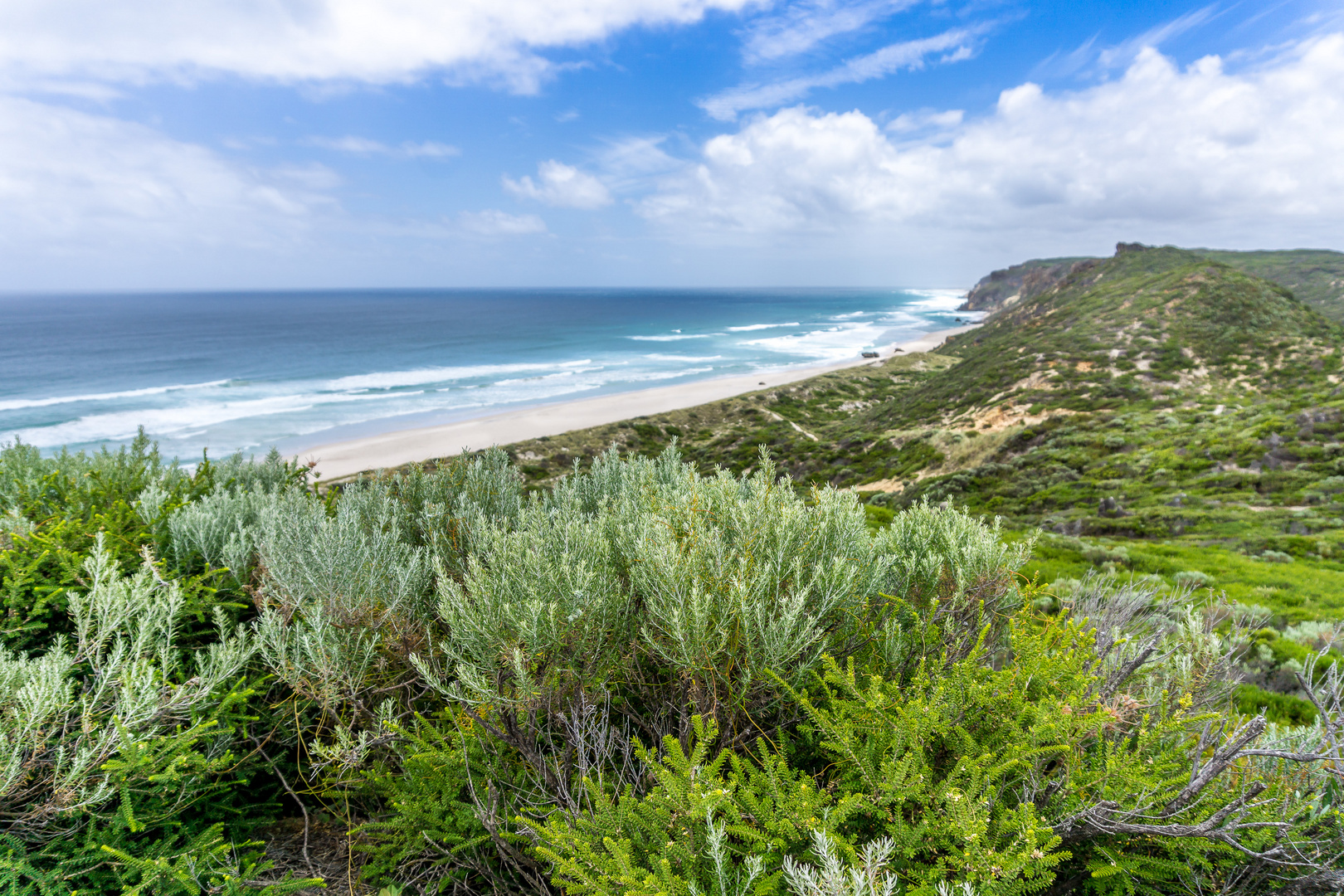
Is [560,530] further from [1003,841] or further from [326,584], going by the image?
[1003,841]

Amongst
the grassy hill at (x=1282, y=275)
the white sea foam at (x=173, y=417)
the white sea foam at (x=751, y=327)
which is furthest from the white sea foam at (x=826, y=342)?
the white sea foam at (x=173, y=417)

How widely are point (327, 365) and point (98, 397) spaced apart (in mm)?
19661

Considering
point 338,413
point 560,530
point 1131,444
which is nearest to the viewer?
point 560,530

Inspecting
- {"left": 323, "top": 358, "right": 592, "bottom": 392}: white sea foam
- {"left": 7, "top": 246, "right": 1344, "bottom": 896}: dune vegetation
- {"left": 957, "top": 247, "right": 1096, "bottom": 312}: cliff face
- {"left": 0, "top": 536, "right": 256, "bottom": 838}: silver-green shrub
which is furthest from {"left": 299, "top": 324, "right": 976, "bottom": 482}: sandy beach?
{"left": 957, "top": 247, "right": 1096, "bottom": 312}: cliff face

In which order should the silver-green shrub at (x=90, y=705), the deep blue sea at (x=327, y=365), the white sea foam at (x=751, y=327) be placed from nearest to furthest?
1. the silver-green shrub at (x=90, y=705)
2. the deep blue sea at (x=327, y=365)
3. the white sea foam at (x=751, y=327)

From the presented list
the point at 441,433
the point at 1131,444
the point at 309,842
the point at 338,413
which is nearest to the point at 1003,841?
the point at 309,842

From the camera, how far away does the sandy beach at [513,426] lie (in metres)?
30.9

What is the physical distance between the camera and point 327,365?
2432 inches

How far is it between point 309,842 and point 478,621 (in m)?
1.72

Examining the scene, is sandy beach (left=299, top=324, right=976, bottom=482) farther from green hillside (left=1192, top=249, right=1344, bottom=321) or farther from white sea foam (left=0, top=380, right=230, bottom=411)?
green hillside (left=1192, top=249, right=1344, bottom=321)

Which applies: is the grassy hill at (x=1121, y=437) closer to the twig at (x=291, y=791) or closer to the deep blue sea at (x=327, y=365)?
the twig at (x=291, y=791)

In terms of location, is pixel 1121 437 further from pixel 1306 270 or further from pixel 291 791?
pixel 1306 270

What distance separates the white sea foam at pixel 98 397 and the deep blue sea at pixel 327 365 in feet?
0.59

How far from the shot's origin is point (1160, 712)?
9.22 feet
